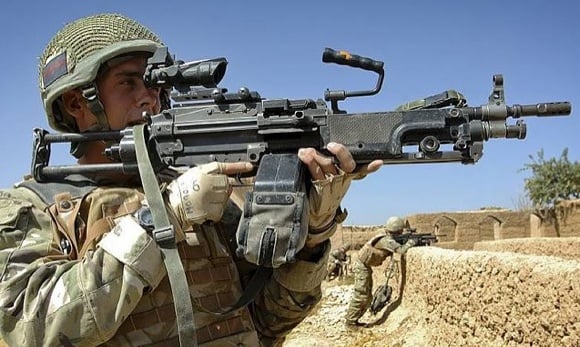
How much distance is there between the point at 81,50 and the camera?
8.59 feet

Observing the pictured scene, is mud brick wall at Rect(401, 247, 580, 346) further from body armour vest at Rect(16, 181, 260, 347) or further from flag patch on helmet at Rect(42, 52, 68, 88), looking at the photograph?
flag patch on helmet at Rect(42, 52, 68, 88)

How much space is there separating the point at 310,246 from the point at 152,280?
27.7 inches

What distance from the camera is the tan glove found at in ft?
6.90

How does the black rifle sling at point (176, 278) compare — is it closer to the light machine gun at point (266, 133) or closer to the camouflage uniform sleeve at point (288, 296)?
the light machine gun at point (266, 133)

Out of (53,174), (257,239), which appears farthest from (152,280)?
(53,174)

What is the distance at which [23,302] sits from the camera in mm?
1958

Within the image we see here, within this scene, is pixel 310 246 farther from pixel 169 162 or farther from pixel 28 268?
pixel 28 268

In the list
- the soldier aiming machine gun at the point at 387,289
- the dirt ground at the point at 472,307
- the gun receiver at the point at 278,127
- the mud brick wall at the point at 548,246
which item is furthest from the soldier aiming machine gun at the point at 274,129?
the soldier aiming machine gun at the point at 387,289

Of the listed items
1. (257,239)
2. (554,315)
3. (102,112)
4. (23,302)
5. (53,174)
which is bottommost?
(554,315)

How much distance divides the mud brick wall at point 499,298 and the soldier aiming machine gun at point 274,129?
321 centimetres

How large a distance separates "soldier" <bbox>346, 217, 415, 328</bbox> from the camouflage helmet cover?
36.2 ft

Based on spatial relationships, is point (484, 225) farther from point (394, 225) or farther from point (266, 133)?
point (266, 133)

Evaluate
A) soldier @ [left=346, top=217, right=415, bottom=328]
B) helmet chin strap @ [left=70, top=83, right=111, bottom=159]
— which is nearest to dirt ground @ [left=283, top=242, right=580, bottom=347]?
soldier @ [left=346, top=217, right=415, bottom=328]

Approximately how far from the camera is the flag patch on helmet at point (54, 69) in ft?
8.69
